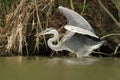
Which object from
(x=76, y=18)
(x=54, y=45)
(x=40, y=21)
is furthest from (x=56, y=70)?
(x=40, y=21)

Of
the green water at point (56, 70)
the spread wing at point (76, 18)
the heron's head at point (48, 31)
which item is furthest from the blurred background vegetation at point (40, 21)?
the green water at point (56, 70)

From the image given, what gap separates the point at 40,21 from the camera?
8766 millimetres

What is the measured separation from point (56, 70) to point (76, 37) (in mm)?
1951

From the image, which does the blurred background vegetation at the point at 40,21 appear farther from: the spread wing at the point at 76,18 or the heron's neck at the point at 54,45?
the spread wing at the point at 76,18

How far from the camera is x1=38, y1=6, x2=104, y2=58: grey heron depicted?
762 centimetres

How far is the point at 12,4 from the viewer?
9031 millimetres

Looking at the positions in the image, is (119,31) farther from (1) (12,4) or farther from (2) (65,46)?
(1) (12,4)

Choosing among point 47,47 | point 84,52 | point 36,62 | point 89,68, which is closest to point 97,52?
point 84,52

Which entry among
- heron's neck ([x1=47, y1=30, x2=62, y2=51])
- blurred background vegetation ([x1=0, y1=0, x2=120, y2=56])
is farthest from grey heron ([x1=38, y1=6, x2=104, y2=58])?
blurred background vegetation ([x1=0, y1=0, x2=120, y2=56])

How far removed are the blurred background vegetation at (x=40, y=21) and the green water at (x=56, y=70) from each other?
0.88m

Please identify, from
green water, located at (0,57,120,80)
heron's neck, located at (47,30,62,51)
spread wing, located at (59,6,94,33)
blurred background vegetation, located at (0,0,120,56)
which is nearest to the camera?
green water, located at (0,57,120,80)

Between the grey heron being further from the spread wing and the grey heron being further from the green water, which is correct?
the green water

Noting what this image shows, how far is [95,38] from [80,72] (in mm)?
1914

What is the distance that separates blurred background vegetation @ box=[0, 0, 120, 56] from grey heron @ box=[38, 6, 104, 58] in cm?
43
